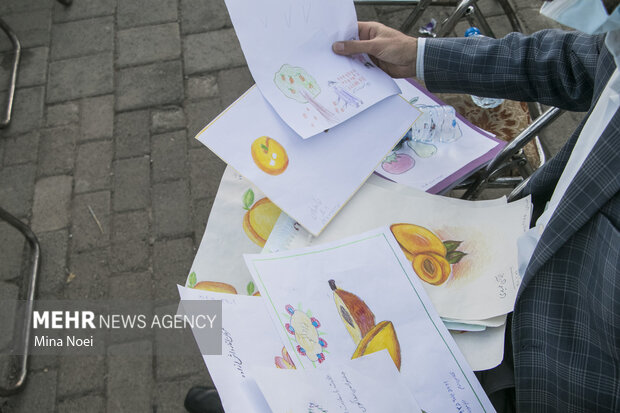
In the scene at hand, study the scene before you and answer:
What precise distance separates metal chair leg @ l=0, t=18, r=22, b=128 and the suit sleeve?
1.94m

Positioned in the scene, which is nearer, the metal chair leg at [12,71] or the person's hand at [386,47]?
the person's hand at [386,47]

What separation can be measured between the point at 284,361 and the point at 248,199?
1.10ft

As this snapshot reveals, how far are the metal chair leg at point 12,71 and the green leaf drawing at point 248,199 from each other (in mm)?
1671

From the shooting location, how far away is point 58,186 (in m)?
2.05

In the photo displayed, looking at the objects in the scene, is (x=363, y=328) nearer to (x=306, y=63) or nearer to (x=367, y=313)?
(x=367, y=313)

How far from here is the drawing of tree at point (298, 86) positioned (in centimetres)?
95

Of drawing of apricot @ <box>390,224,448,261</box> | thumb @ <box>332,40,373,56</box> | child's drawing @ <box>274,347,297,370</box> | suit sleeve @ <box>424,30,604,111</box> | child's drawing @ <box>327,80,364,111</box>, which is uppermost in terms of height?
suit sleeve @ <box>424,30,604,111</box>

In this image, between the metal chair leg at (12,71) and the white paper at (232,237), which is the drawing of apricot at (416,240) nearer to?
the white paper at (232,237)

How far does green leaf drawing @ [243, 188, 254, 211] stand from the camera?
1.01m

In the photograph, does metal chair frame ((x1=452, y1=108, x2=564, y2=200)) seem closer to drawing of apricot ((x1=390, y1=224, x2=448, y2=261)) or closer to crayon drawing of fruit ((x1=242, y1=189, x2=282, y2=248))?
drawing of apricot ((x1=390, y1=224, x2=448, y2=261))

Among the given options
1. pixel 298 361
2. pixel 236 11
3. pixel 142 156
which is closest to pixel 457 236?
pixel 298 361

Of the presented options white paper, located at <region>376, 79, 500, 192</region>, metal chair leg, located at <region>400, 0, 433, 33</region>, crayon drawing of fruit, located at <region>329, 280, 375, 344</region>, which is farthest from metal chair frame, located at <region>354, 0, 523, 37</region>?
crayon drawing of fruit, located at <region>329, 280, 375, 344</region>

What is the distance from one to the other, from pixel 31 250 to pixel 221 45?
1.21m

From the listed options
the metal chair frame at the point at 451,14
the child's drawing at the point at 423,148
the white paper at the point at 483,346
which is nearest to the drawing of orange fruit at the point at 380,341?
the white paper at the point at 483,346
